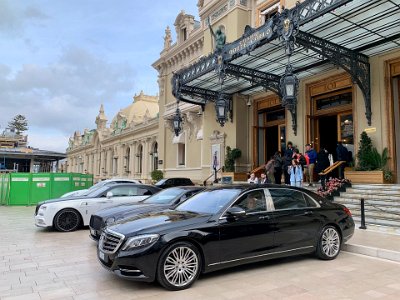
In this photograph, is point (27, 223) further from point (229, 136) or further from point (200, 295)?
point (229, 136)

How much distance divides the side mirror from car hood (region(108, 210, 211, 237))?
0.34 metres

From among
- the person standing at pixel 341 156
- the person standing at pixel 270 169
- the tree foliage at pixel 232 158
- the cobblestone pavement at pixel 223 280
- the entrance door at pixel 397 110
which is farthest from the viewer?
the tree foliage at pixel 232 158

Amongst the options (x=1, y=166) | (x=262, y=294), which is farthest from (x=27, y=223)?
(x=1, y=166)

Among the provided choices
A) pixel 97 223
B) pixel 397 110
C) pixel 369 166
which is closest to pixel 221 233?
pixel 97 223

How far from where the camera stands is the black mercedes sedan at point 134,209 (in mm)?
7914

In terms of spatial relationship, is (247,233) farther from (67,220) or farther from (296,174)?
(296,174)

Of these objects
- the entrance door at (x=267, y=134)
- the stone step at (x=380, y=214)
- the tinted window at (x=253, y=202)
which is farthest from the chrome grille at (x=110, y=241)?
the entrance door at (x=267, y=134)

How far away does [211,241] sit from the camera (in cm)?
541

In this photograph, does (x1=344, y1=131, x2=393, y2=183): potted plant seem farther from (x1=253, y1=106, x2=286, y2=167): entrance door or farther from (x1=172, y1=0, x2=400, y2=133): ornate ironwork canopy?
(x1=253, y1=106, x2=286, y2=167): entrance door

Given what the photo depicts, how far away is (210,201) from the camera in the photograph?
6.35 m

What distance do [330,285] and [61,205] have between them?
26.4ft

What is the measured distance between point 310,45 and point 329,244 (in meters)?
8.04

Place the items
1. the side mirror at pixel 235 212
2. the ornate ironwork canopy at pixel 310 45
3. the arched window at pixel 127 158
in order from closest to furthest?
the side mirror at pixel 235 212 → the ornate ironwork canopy at pixel 310 45 → the arched window at pixel 127 158

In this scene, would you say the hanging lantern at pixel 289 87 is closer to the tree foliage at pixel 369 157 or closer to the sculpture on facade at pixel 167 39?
the tree foliage at pixel 369 157
